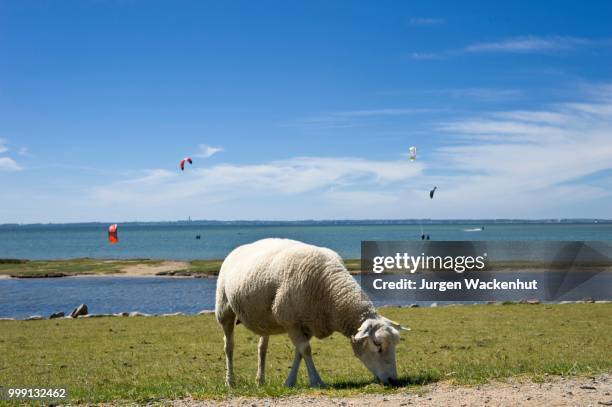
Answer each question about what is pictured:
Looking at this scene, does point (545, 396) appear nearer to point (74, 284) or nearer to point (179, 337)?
point (179, 337)

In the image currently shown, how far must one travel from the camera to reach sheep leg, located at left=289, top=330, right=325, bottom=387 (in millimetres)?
9891

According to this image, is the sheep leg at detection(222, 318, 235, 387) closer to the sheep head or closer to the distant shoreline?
the sheep head

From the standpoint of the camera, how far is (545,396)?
830 cm

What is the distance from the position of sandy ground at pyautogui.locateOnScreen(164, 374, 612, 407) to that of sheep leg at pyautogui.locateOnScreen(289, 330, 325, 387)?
3.22ft

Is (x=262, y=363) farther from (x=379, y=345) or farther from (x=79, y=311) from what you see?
(x=79, y=311)

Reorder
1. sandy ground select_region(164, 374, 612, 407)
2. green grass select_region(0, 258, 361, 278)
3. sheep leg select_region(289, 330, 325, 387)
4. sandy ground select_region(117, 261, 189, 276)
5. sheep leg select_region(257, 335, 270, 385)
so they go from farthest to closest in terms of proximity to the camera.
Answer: sandy ground select_region(117, 261, 189, 276) → green grass select_region(0, 258, 361, 278) → sheep leg select_region(257, 335, 270, 385) → sheep leg select_region(289, 330, 325, 387) → sandy ground select_region(164, 374, 612, 407)

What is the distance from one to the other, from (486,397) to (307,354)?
289 centimetres

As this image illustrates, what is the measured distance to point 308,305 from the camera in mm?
10047

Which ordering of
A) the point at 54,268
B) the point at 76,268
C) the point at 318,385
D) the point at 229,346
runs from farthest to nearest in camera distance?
the point at 54,268
the point at 76,268
the point at 229,346
the point at 318,385

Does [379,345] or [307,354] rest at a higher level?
[379,345]

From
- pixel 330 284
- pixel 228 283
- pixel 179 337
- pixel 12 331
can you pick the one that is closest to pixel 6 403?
pixel 228 283

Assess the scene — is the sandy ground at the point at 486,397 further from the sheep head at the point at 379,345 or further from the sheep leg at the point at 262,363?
the sheep leg at the point at 262,363

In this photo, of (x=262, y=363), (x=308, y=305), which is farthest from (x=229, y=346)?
(x=308, y=305)

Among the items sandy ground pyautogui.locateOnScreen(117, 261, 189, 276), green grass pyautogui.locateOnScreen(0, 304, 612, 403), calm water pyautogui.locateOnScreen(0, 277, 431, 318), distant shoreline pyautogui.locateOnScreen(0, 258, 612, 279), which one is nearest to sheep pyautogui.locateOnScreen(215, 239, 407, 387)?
green grass pyautogui.locateOnScreen(0, 304, 612, 403)
